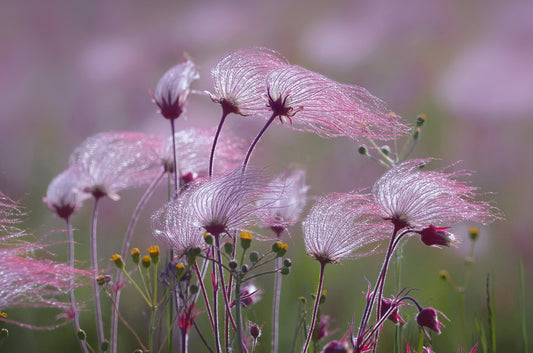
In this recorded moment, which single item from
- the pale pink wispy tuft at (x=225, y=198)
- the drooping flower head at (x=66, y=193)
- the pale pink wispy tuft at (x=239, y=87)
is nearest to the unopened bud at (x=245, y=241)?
the pale pink wispy tuft at (x=225, y=198)

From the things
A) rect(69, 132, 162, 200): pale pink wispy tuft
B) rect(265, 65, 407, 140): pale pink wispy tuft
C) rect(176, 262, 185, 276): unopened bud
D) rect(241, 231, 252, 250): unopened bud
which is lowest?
rect(176, 262, 185, 276): unopened bud

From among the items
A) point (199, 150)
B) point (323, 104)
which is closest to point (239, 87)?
point (323, 104)

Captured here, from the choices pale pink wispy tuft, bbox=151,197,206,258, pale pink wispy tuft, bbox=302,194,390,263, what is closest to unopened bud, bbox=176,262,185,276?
pale pink wispy tuft, bbox=151,197,206,258

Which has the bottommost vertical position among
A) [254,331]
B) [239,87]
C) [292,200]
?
[254,331]

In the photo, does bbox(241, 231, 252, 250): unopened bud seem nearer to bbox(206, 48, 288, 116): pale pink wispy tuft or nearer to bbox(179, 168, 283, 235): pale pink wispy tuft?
bbox(179, 168, 283, 235): pale pink wispy tuft

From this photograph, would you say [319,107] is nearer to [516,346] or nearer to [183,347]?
[183,347]

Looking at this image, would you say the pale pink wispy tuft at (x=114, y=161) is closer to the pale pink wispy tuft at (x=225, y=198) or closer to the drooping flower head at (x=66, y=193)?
the drooping flower head at (x=66, y=193)

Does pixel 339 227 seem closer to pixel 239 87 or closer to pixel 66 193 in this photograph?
pixel 239 87
